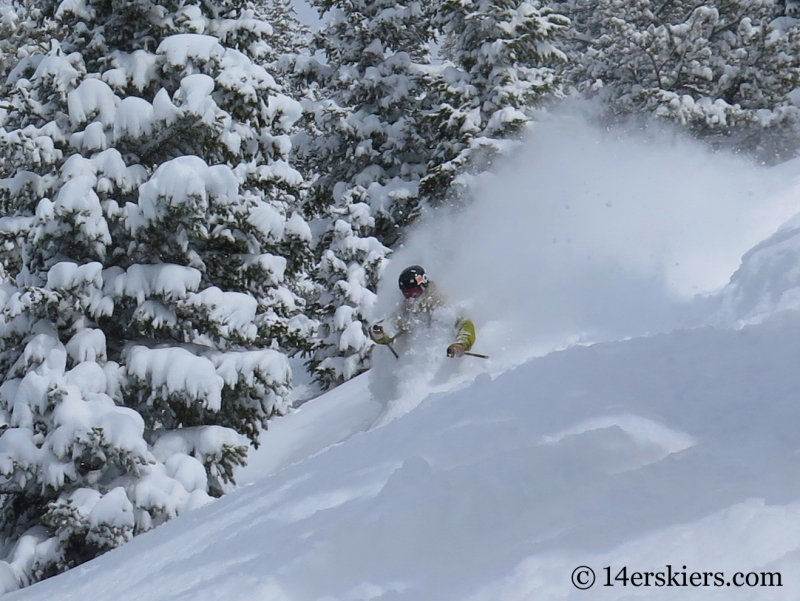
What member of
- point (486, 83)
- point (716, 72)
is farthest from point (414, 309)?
point (716, 72)

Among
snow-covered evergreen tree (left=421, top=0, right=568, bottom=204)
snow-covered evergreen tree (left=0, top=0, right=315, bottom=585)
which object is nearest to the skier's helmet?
snow-covered evergreen tree (left=0, top=0, right=315, bottom=585)

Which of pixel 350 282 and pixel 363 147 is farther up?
pixel 363 147

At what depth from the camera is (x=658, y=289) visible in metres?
10.5

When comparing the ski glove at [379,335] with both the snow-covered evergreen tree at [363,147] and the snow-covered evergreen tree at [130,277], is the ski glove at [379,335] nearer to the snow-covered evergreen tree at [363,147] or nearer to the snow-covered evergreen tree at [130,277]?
the snow-covered evergreen tree at [130,277]

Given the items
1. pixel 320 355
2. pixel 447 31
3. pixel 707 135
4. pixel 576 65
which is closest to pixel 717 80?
pixel 707 135

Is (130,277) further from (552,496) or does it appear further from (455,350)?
(552,496)

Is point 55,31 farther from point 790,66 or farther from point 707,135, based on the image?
point 790,66

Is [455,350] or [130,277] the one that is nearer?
[455,350]

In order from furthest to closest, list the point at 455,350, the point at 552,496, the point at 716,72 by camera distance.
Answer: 1. the point at 716,72
2. the point at 455,350
3. the point at 552,496

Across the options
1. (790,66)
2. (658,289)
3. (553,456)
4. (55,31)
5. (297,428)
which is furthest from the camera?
(790,66)

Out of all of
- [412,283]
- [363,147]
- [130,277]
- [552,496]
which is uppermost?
[363,147]

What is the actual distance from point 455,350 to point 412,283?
40.0 inches

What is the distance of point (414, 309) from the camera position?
9.81 metres

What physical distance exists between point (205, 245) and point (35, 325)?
239 cm
